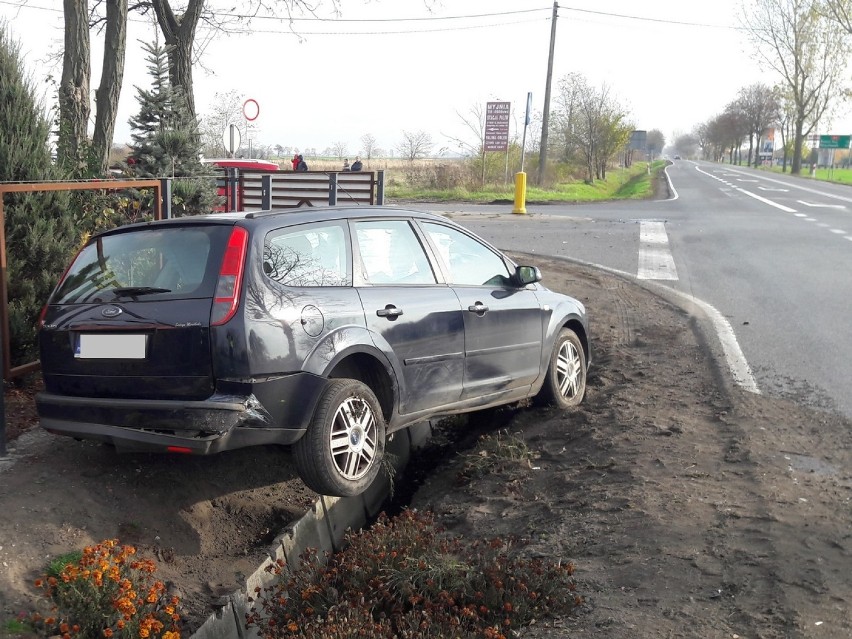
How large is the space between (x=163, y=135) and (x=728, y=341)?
9.11 m

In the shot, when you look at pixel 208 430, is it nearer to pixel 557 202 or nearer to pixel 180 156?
pixel 180 156

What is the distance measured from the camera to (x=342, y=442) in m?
4.76

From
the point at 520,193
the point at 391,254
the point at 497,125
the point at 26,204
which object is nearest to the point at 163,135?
the point at 26,204

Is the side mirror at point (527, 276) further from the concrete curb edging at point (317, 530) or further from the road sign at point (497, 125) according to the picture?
the road sign at point (497, 125)

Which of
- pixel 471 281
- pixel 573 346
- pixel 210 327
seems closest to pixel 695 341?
pixel 573 346

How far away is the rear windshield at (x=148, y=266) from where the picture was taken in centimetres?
→ 451

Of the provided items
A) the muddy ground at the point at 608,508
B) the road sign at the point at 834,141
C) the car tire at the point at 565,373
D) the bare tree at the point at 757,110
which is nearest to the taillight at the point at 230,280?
the muddy ground at the point at 608,508

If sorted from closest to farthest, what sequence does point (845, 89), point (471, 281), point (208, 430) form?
Answer: point (208, 430)
point (471, 281)
point (845, 89)

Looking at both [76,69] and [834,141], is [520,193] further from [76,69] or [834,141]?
[834,141]

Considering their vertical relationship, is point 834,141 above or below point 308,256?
above

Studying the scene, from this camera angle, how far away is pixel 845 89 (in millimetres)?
73562

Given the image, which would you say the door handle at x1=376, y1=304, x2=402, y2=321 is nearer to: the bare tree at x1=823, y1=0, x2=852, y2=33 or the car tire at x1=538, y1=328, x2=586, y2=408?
the car tire at x1=538, y1=328, x2=586, y2=408

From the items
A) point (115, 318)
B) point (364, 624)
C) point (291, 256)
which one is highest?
point (291, 256)

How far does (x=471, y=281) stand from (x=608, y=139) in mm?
43533
